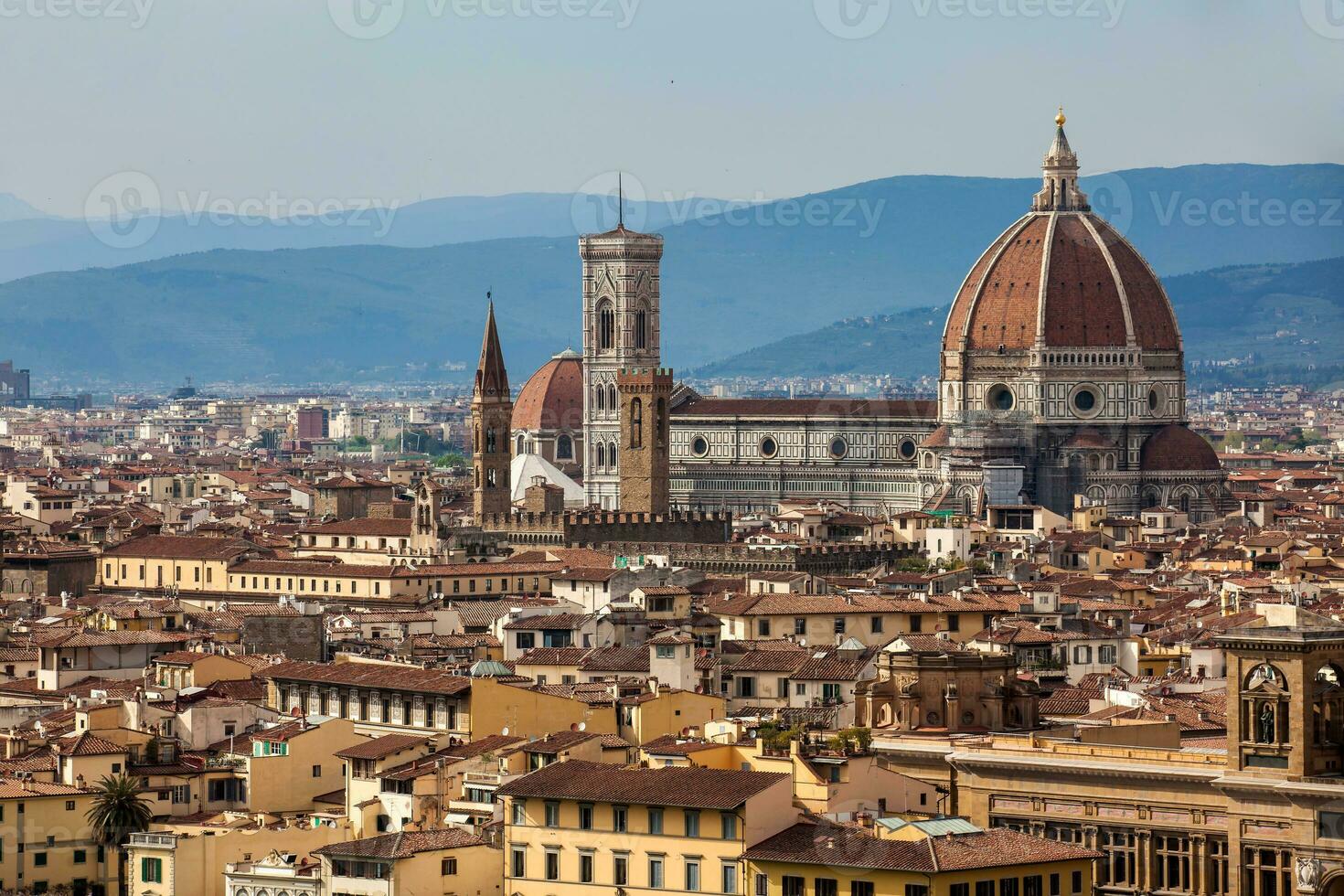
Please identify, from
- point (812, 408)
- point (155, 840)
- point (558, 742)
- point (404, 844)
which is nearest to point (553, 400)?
point (812, 408)

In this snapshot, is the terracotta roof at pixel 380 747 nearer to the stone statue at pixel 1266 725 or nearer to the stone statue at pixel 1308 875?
the stone statue at pixel 1266 725

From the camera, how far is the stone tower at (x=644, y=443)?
392 feet

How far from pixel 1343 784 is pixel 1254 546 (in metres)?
63.8

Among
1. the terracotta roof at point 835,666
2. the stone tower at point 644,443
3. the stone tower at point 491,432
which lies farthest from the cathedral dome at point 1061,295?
the terracotta roof at point 835,666

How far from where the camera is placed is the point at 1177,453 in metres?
145

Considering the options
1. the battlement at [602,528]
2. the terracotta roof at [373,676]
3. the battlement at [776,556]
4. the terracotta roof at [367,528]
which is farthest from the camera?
the battlement at [602,528]

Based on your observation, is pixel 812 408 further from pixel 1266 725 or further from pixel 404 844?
pixel 1266 725

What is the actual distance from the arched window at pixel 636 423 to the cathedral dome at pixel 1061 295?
34629 mm

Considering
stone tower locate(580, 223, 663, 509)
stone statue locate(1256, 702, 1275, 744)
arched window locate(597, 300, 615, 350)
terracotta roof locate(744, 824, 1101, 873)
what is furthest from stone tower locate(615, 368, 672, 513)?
stone statue locate(1256, 702, 1275, 744)

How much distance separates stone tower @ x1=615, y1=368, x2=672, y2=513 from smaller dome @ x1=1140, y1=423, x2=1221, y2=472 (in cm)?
2969

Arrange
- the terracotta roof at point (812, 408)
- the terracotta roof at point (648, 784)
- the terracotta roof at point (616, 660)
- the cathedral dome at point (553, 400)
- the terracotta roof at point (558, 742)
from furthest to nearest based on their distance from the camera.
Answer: the cathedral dome at point (553, 400), the terracotta roof at point (812, 408), the terracotta roof at point (616, 660), the terracotta roof at point (558, 742), the terracotta roof at point (648, 784)

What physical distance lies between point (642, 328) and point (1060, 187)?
20.1m

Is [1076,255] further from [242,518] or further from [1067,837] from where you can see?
[1067,837]

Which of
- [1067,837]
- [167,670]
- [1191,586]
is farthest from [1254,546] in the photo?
[1067,837]
